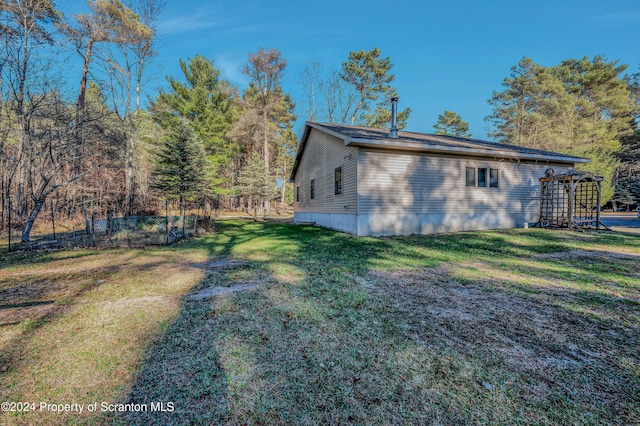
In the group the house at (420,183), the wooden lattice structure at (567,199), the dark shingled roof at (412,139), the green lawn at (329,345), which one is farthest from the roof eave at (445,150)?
the green lawn at (329,345)

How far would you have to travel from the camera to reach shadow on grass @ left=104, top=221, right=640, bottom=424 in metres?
1.62

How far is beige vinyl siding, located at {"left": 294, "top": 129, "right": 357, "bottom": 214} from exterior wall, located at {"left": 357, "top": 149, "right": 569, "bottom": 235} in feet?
2.04

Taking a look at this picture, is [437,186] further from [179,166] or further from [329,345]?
[179,166]

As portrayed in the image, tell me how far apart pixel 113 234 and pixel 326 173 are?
28.7 ft

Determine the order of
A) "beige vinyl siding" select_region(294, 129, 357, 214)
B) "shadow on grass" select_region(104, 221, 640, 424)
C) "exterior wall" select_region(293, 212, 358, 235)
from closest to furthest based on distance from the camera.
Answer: "shadow on grass" select_region(104, 221, 640, 424) < "exterior wall" select_region(293, 212, 358, 235) < "beige vinyl siding" select_region(294, 129, 357, 214)

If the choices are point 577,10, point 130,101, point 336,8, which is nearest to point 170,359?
point 130,101

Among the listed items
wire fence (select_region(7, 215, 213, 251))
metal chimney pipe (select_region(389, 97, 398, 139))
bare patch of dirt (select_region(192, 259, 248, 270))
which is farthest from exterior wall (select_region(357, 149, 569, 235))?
wire fence (select_region(7, 215, 213, 251))

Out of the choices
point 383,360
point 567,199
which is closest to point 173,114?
point 383,360

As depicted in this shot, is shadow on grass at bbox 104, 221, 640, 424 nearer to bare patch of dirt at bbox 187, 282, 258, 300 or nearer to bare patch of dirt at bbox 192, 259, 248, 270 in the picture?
bare patch of dirt at bbox 187, 282, 258, 300

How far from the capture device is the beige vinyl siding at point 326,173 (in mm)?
9859

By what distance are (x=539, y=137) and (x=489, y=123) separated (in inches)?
253

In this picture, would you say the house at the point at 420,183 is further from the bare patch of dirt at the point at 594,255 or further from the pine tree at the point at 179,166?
the pine tree at the point at 179,166

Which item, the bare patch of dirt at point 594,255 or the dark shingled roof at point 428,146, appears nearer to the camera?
the bare patch of dirt at point 594,255

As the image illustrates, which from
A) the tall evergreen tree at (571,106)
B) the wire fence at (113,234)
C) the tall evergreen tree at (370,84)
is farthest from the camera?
the tall evergreen tree at (571,106)
